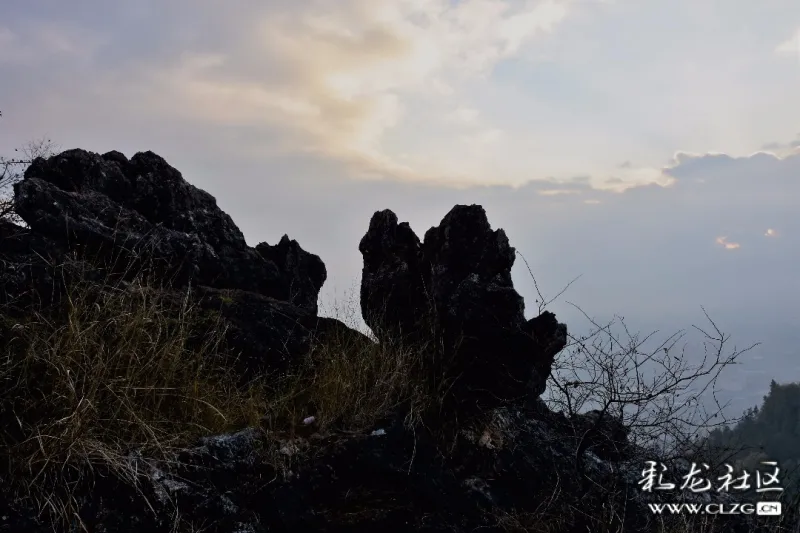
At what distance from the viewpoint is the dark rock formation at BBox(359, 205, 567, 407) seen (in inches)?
219

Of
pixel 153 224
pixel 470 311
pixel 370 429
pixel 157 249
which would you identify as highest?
pixel 153 224

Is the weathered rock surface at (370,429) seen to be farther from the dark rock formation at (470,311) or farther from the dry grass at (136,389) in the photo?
the dry grass at (136,389)

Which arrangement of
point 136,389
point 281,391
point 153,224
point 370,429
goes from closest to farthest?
point 136,389 < point 370,429 < point 281,391 < point 153,224

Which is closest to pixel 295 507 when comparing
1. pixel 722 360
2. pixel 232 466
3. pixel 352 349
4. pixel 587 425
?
pixel 232 466

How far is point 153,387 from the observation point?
13.5 ft

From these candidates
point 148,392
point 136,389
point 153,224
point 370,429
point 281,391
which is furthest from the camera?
point 153,224

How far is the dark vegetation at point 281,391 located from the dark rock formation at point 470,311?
2 centimetres

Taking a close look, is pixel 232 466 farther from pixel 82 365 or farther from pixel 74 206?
pixel 74 206

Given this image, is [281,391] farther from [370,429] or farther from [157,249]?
[157,249]

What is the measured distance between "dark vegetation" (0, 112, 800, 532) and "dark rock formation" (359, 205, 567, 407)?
0.8 inches

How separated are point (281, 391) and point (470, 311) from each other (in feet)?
6.68

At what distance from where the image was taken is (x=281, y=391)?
5391 mm

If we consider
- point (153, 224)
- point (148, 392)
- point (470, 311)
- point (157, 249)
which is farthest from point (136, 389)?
point (470, 311)

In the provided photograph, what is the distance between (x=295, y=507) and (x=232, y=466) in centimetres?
58
